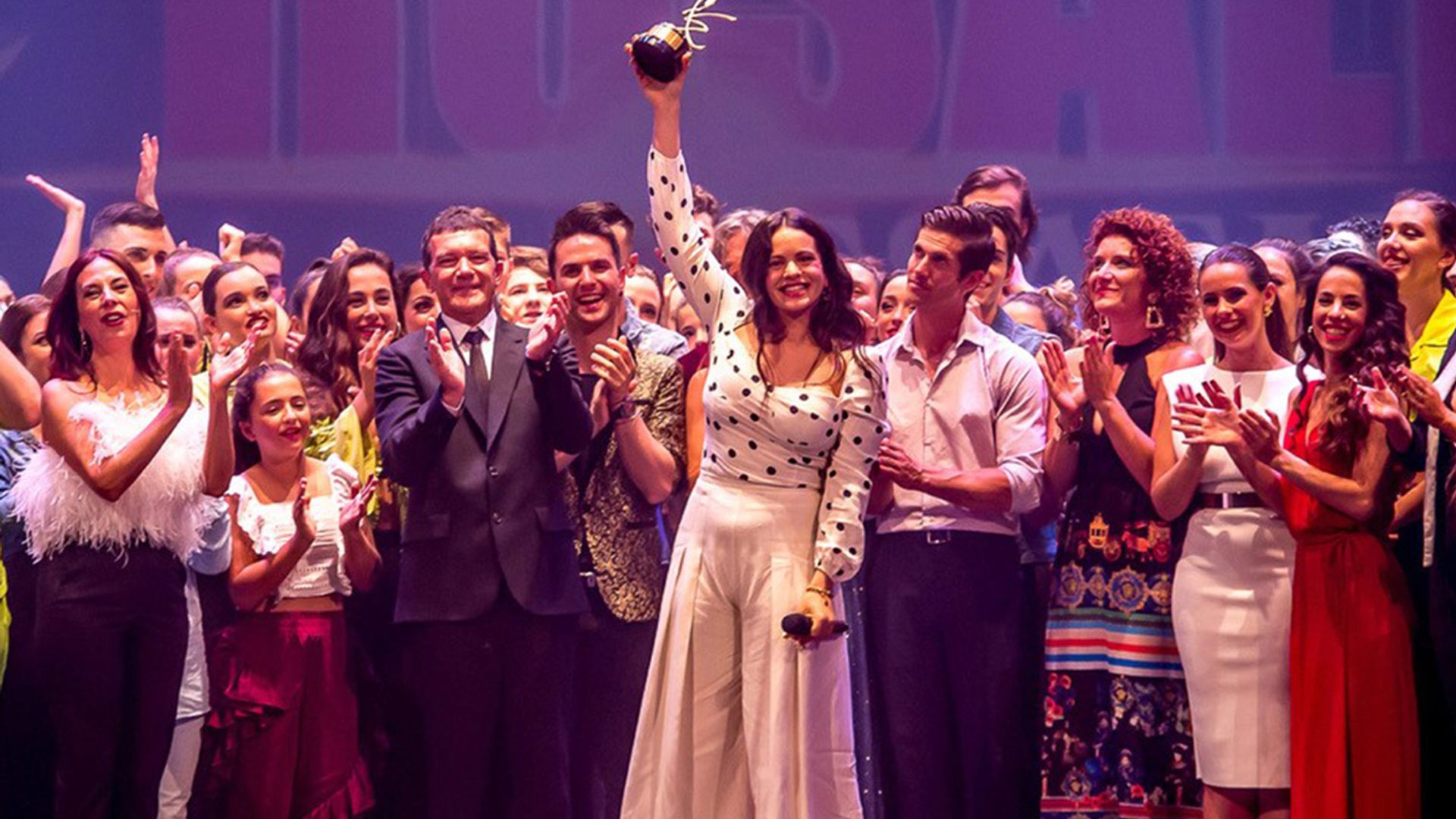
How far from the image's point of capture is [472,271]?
16.9ft

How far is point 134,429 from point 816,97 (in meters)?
3.93

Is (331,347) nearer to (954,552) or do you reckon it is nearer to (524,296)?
(524,296)

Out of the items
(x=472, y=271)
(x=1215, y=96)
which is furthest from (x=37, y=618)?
(x=1215, y=96)

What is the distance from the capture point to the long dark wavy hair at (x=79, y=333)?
5.09 m

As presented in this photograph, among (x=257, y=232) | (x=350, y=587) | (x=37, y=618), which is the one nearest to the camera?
(x=37, y=618)

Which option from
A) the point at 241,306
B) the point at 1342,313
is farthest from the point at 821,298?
the point at 241,306

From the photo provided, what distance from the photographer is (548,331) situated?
475 centimetres

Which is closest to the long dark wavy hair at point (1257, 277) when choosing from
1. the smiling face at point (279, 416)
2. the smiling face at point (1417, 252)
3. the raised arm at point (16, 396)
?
the smiling face at point (1417, 252)

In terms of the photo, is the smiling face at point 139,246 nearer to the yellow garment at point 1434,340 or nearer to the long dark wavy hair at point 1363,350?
the long dark wavy hair at point 1363,350

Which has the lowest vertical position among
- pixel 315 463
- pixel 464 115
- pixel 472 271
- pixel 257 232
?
pixel 315 463

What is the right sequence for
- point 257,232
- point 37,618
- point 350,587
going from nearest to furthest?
1. point 37,618
2. point 350,587
3. point 257,232

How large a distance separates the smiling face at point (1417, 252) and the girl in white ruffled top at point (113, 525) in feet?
10.6

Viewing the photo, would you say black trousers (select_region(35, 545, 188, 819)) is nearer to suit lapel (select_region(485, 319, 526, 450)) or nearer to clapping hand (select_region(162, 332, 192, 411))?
clapping hand (select_region(162, 332, 192, 411))

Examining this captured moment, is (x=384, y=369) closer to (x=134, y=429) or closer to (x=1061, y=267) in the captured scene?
(x=134, y=429)
